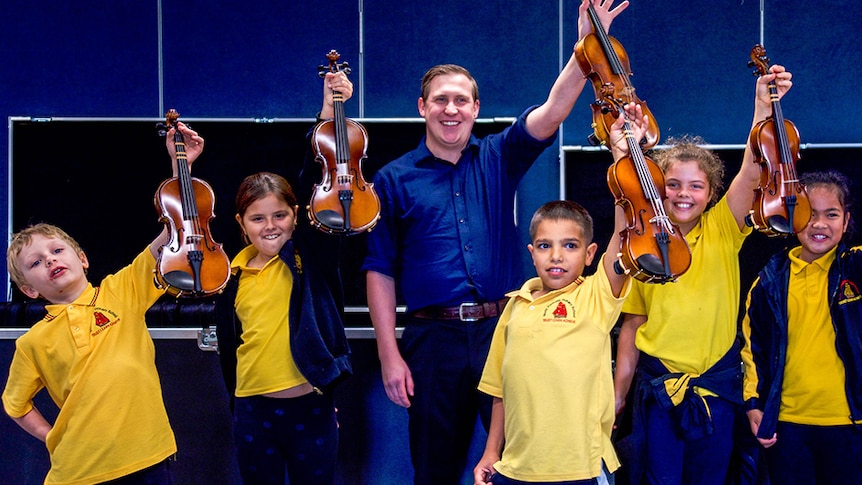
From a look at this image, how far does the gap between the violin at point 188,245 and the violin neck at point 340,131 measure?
0.39 meters

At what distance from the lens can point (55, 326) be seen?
2438 mm

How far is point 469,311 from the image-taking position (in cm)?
237

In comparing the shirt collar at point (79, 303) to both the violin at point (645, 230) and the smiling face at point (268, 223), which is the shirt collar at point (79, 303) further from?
the violin at point (645, 230)

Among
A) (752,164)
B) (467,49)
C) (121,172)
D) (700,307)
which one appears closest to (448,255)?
(700,307)

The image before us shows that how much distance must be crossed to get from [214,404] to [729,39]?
2.73m

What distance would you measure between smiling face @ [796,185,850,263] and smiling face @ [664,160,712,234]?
1.04 ft

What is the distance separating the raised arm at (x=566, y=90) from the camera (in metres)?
2.25

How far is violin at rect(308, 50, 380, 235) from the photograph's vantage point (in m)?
2.12

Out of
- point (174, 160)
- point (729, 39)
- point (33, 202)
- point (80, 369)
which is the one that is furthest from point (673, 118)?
point (33, 202)

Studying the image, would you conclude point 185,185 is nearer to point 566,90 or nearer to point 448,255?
point 448,255

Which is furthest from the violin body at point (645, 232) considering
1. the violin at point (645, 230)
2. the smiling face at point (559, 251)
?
the smiling face at point (559, 251)

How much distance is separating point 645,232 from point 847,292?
948mm

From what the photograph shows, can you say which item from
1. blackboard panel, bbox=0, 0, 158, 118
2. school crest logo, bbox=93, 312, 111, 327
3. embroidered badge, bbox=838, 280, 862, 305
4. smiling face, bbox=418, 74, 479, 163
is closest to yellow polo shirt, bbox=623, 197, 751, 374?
embroidered badge, bbox=838, 280, 862, 305

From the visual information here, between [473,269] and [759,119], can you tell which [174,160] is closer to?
[473,269]
